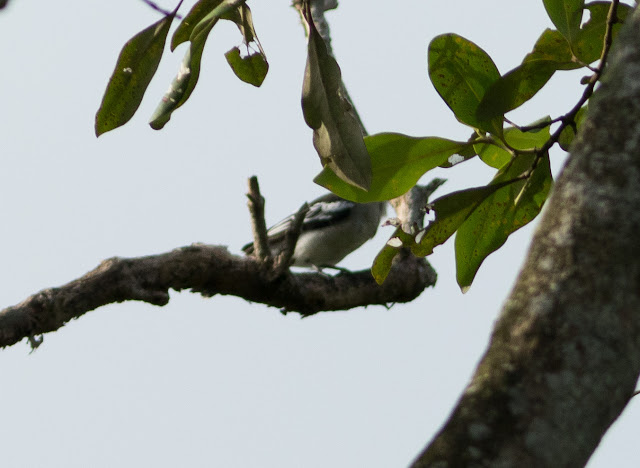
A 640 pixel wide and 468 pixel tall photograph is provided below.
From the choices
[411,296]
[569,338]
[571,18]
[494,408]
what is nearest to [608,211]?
[569,338]

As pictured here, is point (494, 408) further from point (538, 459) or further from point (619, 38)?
point (619, 38)

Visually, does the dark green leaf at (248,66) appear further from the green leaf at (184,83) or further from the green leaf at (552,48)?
the green leaf at (552,48)

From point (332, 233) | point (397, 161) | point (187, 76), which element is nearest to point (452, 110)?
point (397, 161)

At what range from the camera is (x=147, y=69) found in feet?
9.59

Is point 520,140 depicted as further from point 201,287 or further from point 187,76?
point 201,287

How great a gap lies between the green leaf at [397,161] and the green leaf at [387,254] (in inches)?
9.4

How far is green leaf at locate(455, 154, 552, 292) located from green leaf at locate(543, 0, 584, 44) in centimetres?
43

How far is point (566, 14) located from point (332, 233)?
19.0ft

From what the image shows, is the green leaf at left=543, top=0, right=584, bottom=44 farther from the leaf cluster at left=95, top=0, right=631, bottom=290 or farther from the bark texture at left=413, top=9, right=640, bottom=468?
the bark texture at left=413, top=9, right=640, bottom=468

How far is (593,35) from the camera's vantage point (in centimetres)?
288

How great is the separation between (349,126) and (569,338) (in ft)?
5.33

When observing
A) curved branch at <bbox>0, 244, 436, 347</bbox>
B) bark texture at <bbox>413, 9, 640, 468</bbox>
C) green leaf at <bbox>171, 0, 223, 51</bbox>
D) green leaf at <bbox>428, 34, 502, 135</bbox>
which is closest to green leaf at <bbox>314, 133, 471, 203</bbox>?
green leaf at <bbox>428, 34, 502, 135</bbox>

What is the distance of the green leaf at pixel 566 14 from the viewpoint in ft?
9.22

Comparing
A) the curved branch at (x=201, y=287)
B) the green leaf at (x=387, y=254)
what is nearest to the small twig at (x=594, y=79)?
the green leaf at (x=387, y=254)
